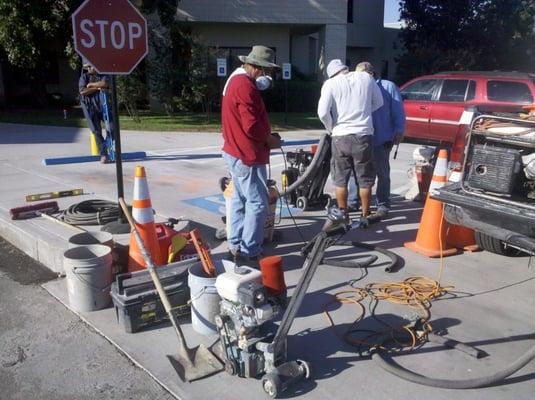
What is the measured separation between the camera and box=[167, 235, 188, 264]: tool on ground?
433 centimetres

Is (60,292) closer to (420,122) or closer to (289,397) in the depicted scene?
(289,397)

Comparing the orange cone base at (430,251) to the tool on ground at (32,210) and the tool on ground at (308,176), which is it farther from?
the tool on ground at (32,210)

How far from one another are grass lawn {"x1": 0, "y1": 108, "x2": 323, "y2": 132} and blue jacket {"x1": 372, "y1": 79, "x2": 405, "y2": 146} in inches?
399

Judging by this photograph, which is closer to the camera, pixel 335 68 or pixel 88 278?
pixel 88 278

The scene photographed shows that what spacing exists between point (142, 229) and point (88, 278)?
0.61m

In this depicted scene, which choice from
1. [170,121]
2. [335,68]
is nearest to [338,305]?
[335,68]

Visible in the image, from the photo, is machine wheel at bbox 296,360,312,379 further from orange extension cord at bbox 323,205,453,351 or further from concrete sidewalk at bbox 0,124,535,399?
orange extension cord at bbox 323,205,453,351

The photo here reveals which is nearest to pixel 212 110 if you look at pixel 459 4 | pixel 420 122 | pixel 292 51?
pixel 292 51

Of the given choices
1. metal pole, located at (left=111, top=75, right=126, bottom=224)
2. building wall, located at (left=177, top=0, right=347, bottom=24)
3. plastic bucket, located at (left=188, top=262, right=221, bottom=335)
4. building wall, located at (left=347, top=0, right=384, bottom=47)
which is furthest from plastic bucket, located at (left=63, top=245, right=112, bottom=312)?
building wall, located at (left=347, top=0, right=384, bottom=47)

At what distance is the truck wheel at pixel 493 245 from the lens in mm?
5195

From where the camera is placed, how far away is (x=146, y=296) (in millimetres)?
3697

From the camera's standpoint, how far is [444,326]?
12.6 ft

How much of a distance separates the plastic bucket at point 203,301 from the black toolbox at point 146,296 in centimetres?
19

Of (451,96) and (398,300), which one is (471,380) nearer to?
(398,300)
